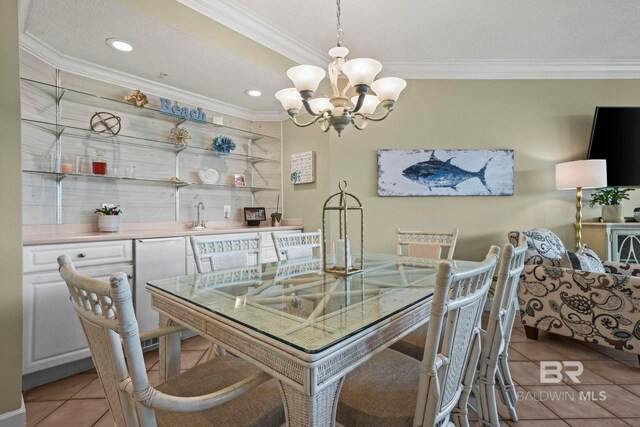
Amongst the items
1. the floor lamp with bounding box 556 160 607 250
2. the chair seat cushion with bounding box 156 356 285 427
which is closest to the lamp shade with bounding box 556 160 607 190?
the floor lamp with bounding box 556 160 607 250

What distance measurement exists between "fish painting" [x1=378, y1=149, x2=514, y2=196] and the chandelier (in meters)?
1.43

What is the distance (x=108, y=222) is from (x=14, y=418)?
1.43 metres

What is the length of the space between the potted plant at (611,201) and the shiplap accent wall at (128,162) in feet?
12.1

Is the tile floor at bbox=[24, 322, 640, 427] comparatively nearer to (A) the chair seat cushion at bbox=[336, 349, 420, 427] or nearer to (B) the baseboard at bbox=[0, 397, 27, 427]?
(B) the baseboard at bbox=[0, 397, 27, 427]

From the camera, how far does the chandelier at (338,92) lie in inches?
64.7

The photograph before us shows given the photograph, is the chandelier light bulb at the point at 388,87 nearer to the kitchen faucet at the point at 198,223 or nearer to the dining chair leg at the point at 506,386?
the dining chair leg at the point at 506,386

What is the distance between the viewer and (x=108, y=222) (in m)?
2.56

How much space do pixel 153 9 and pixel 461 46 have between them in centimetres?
277

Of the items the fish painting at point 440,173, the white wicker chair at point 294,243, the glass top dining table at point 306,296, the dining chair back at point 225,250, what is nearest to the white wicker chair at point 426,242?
the glass top dining table at point 306,296

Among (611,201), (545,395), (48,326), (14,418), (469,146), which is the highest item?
(469,146)

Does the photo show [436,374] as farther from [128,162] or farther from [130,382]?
[128,162]

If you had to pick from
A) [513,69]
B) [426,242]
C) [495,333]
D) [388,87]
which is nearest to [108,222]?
[388,87]

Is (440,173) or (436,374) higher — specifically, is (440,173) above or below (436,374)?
above

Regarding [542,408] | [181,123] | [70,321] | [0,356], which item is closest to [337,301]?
[542,408]
